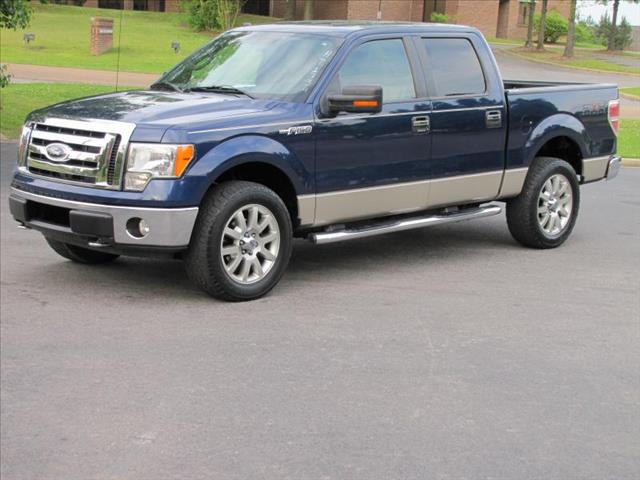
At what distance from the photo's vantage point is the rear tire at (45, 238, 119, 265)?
8.21 meters

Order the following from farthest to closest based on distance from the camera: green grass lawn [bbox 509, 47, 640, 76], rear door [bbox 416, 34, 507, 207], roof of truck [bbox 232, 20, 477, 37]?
green grass lawn [bbox 509, 47, 640, 76]
rear door [bbox 416, 34, 507, 207]
roof of truck [bbox 232, 20, 477, 37]

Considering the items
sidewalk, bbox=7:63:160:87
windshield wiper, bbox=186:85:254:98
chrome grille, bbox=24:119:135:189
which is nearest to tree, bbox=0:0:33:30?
windshield wiper, bbox=186:85:254:98

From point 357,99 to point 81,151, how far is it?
1.96m

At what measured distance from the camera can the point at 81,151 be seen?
712 centimetres

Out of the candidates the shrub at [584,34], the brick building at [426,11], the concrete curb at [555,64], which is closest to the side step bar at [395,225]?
the concrete curb at [555,64]

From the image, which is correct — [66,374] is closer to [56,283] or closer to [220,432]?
[220,432]

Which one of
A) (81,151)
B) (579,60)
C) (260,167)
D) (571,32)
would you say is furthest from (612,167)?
(571,32)

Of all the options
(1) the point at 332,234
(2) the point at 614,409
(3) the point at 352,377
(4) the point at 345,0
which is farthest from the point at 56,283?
(4) the point at 345,0

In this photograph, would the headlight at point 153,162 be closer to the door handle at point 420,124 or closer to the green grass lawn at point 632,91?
the door handle at point 420,124

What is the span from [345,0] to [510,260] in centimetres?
5548

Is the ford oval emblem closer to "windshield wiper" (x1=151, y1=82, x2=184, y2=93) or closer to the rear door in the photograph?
"windshield wiper" (x1=151, y1=82, x2=184, y2=93)

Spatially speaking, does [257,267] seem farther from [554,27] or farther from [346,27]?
[554,27]

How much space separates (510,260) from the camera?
9.01 metres

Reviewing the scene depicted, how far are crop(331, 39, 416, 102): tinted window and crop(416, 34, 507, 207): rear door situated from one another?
218mm
